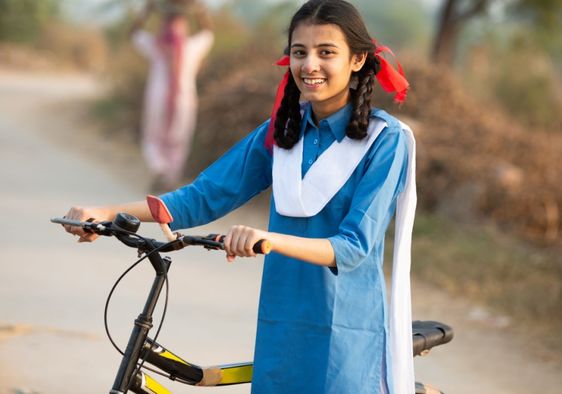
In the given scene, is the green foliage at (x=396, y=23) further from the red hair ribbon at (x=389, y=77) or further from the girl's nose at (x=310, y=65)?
the girl's nose at (x=310, y=65)

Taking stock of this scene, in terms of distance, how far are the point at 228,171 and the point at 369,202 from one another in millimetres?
535

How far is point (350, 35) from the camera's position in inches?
111

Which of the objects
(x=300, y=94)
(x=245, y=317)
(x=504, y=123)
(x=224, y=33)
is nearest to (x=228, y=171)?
(x=300, y=94)

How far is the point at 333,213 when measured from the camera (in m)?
2.83

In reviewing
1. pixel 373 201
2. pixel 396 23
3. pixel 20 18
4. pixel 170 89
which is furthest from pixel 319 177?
pixel 396 23

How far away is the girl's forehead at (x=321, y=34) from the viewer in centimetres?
279

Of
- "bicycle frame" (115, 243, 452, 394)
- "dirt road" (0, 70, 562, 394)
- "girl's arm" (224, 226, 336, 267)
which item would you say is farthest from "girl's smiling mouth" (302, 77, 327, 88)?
"dirt road" (0, 70, 562, 394)

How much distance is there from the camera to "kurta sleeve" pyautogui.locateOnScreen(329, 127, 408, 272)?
2.62 meters

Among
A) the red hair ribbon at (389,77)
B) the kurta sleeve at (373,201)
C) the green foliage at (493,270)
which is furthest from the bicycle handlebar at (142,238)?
the green foliage at (493,270)

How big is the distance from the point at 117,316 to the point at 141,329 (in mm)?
3283

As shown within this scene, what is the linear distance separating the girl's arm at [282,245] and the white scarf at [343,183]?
277 millimetres

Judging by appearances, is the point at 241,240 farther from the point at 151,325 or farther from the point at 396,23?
the point at 396,23

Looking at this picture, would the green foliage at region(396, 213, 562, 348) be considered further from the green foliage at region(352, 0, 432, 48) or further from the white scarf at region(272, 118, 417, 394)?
the green foliage at region(352, 0, 432, 48)

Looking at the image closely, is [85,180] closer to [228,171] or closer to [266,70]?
[266,70]
